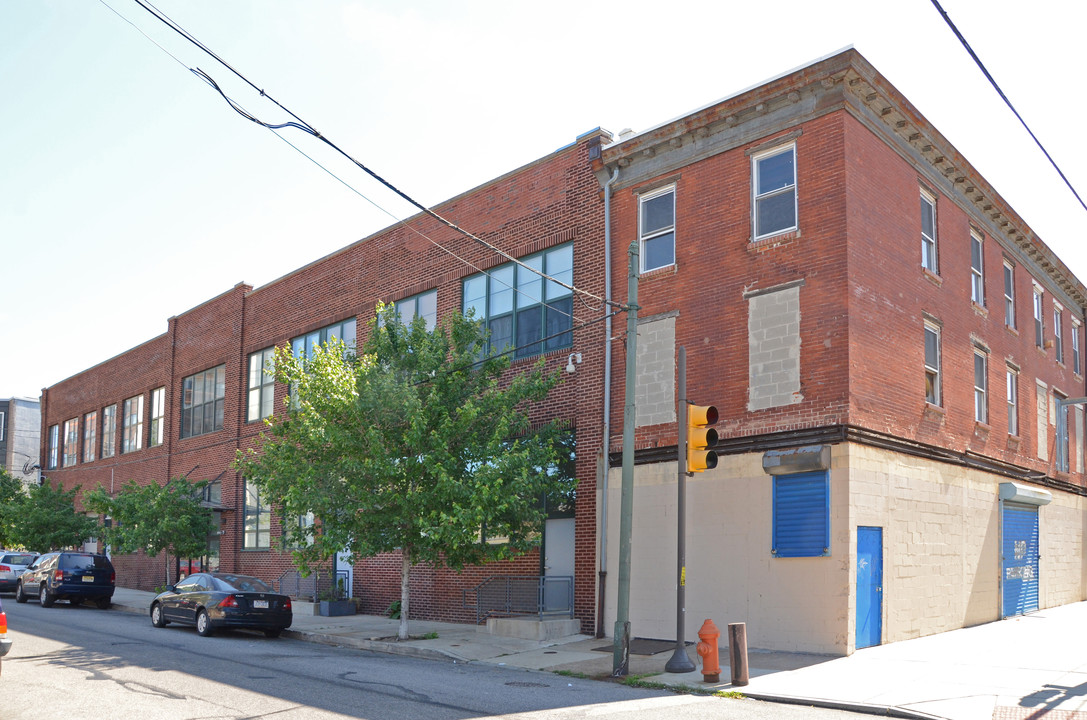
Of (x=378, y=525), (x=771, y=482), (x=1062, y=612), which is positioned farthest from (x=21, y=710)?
(x=1062, y=612)

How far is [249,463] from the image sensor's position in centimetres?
1994

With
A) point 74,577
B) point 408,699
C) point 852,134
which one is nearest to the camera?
point 408,699

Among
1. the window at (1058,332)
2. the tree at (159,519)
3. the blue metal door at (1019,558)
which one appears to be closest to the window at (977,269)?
Answer: the blue metal door at (1019,558)

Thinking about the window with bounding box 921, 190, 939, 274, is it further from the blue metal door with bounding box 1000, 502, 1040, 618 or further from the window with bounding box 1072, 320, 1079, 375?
the window with bounding box 1072, 320, 1079, 375

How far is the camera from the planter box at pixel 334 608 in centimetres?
2420

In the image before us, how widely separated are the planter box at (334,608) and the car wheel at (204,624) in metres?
5.15

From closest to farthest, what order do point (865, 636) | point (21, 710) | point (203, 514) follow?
point (21, 710), point (865, 636), point (203, 514)

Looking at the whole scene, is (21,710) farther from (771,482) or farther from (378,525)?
(771,482)

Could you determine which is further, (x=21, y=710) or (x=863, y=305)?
(x=863, y=305)

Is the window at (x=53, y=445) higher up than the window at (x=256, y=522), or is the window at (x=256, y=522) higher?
the window at (x=53, y=445)

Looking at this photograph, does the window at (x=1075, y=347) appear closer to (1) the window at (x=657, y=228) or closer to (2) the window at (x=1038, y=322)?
(2) the window at (x=1038, y=322)

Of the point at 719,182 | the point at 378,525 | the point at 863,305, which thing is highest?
the point at 719,182

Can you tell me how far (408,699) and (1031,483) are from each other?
17952 millimetres

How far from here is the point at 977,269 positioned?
21500 mm
